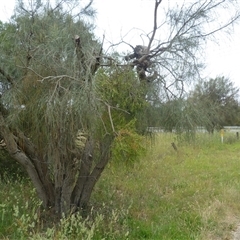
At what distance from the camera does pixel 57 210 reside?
450 centimetres

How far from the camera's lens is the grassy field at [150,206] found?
13.0ft

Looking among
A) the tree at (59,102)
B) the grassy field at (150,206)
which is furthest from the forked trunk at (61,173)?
the grassy field at (150,206)

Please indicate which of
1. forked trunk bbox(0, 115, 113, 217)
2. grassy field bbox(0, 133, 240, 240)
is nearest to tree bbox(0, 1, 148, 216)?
forked trunk bbox(0, 115, 113, 217)

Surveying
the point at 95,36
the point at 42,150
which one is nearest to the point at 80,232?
the point at 42,150

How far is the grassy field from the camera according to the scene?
13.0 feet

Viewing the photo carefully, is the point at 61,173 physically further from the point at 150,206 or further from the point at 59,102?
the point at 150,206

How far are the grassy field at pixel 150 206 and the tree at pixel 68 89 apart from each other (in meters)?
0.48

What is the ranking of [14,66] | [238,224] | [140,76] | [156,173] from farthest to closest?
[156,173] < [238,224] < [140,76] < [14,66]

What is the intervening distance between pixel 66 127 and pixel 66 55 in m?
0.87

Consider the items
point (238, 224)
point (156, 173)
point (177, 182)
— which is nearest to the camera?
point (238, 224)

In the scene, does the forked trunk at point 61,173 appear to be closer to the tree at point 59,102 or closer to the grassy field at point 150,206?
the tree at point 59,102

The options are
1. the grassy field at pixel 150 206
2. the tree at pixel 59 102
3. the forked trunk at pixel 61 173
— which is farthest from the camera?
the forked trunk at pixel 61 173

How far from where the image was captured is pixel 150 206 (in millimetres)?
5367

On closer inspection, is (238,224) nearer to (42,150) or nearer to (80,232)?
(80,232)
